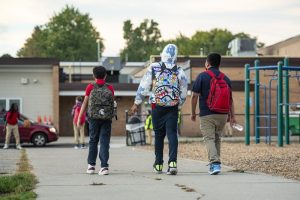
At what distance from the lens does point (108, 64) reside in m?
58.0

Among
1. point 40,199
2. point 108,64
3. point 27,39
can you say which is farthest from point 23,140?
point 27,39

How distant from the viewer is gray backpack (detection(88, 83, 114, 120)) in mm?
12375

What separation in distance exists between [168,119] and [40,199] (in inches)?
147

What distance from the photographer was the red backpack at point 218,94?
1208cm

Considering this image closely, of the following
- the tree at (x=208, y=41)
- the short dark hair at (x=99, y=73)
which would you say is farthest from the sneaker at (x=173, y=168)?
the tree at (x=208, y=41)

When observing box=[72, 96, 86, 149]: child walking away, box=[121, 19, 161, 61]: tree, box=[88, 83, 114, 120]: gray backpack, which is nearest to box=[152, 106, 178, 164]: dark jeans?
box=[88, 83, 114, 120]: gray backpack

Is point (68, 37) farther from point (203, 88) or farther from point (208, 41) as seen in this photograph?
point (203, 88)

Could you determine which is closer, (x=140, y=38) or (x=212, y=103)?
(x=212, y=103)

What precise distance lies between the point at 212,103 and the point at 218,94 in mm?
173

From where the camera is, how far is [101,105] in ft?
40.7

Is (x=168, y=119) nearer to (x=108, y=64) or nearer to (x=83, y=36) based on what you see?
(x=108, y=64)

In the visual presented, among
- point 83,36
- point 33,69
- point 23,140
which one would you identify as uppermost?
point 83,36

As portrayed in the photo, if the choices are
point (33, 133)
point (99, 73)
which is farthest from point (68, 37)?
point (99, 73)

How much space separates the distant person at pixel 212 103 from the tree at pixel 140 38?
105 m
